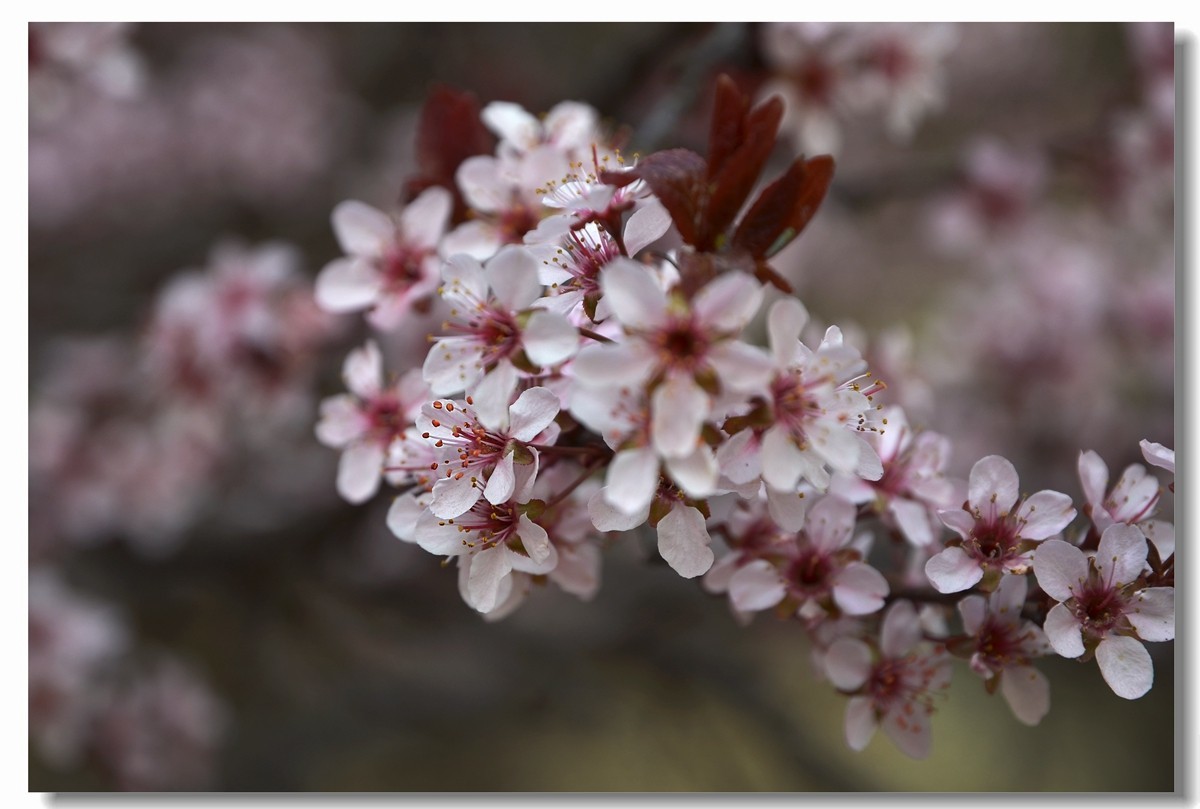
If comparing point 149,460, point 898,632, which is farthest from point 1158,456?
point 149,460

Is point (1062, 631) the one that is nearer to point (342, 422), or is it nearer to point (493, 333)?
point (493, 333)

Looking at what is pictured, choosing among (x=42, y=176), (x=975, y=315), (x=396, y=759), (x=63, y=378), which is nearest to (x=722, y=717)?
(x=396, y=759)

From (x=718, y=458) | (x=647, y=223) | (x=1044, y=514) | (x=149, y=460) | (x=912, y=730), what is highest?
(x=647, y=223)

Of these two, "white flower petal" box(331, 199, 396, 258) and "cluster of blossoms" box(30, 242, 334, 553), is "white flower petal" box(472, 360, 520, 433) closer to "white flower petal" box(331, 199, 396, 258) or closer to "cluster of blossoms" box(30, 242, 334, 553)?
"white flower petal" box(331, 199, 396, 258)

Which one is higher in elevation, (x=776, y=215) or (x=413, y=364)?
(x=776, y=215)

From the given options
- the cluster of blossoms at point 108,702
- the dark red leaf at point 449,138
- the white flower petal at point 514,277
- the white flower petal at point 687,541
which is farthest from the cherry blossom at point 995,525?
the cluster of blossoms at point 108,702

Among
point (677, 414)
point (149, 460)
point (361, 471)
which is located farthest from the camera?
point (149, 460)

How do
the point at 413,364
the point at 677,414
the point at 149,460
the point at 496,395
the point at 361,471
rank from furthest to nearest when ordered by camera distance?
the point at 149,460
the point at 413,364
the point at 361,471
the point at 496,395
the point at 677,414
